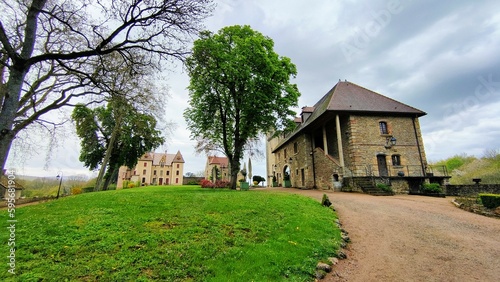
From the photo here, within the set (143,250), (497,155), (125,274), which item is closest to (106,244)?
(143,250)

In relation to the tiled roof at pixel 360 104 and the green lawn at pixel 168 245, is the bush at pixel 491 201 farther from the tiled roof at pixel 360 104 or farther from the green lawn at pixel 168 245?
the tiled roof at pixel 360 104

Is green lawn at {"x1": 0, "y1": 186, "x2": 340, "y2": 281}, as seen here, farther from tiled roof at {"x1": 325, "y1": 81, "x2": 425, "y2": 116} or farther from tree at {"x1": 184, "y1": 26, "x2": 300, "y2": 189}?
tiled roof at {"x1": 325, "y1": 81, "x2": 425, "y2": 116}

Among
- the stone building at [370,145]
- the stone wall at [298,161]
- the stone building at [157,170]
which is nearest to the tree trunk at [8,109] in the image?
the stone building at [370,145]

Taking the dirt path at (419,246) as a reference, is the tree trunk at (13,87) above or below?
above

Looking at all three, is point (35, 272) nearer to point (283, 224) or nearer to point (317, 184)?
point (283, 224)

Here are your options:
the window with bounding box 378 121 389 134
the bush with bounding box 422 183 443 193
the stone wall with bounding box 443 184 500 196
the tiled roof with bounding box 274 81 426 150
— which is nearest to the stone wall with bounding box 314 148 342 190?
the tiled roof with bounding box 274 81 426 150

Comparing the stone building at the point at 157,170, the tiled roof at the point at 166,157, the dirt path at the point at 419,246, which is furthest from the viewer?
the tiled roof at the point at 166,157

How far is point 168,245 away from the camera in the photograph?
4.72 meters

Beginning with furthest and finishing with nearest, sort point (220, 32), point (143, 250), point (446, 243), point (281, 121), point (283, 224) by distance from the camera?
point (281, 121) → point (220, 32) → point (283, 224) → point (446, 243) → point (143, 250)

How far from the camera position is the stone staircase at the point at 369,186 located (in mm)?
15108

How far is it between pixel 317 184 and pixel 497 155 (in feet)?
58.7

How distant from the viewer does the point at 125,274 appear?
12.0ft

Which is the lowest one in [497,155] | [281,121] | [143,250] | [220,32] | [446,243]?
[446,243]

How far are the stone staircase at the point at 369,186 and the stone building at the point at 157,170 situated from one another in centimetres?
4764
